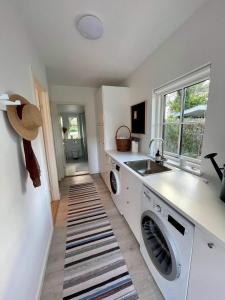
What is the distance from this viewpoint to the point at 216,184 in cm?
117

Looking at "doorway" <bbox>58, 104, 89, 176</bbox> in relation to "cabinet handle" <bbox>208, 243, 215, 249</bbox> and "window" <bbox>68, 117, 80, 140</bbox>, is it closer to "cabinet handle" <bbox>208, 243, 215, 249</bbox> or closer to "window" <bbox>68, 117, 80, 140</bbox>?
"window" <bbox>68, 117, 80, 140</bbox>

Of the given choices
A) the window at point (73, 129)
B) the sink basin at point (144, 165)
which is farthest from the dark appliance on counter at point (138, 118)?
the window at point (73, 129)

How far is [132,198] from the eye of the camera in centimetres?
159

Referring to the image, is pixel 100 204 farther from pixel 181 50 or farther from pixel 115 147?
pixel 181 50

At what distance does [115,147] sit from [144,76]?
149 cm

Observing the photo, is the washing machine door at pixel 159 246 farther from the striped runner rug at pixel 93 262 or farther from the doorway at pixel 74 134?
the doorway at pixel 74 134

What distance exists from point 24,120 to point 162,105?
1.84 m

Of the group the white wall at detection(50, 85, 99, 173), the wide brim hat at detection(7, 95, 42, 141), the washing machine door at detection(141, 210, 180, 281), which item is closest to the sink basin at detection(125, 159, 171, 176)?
the washing machine door at detection(141, 210, 180, 281)

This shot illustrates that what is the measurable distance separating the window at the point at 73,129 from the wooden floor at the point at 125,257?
13.0 feet

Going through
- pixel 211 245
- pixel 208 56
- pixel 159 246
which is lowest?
pixel 159 246

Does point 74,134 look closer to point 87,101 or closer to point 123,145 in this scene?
point 87,101

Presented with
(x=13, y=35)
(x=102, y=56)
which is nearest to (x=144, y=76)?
(x=102, y=56)

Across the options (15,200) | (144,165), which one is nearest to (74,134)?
(144,165)

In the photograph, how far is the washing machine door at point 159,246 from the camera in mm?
895
